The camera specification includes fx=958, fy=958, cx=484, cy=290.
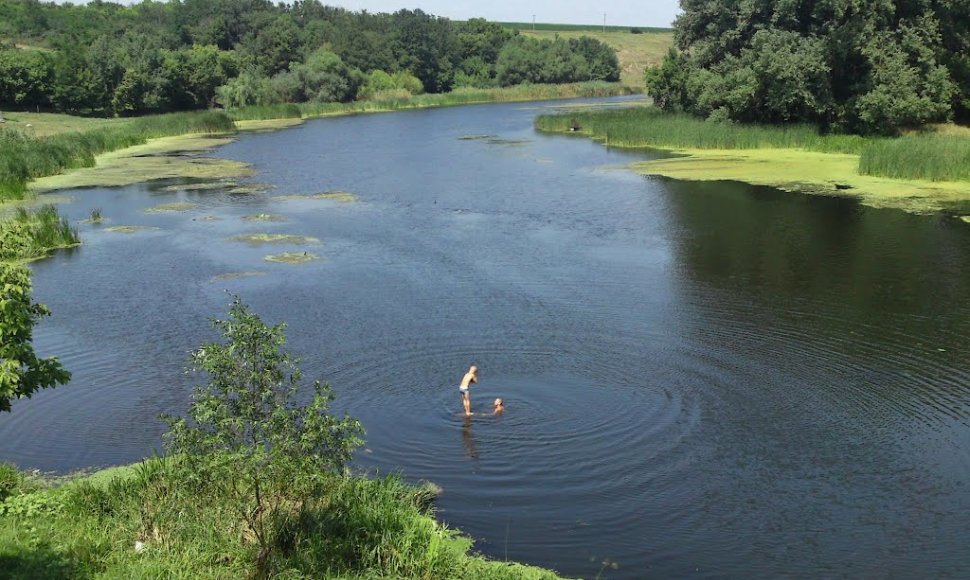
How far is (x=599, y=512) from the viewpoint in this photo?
1547 centimetres

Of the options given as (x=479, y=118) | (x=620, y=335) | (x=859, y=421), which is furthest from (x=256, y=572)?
(x=479, y=118)

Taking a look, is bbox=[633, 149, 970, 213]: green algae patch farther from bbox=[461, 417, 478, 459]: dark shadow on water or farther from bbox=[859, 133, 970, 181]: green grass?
bbox=[461, 417, 478, 459]: dark shadow on water

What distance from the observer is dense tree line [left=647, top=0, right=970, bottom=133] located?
55656 mm

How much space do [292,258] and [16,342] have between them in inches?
858

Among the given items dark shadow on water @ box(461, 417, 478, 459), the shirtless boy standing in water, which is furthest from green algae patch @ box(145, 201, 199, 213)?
dark shadow on water @ box(461, 417, 478, 459)

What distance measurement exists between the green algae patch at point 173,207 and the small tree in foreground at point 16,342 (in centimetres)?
3313

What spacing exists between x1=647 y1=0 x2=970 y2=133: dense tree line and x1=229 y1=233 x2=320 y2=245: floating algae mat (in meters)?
34.1

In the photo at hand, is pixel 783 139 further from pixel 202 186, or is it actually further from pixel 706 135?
pixel 202 186

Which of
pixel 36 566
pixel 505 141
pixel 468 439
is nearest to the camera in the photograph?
pixel 36 566

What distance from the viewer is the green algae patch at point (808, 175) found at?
41.7 meters

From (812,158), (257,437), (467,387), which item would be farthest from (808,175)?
(257,437)

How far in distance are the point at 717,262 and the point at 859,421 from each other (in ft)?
44.8

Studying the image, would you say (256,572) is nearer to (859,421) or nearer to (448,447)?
(448,447)

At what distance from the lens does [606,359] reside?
22.5m
